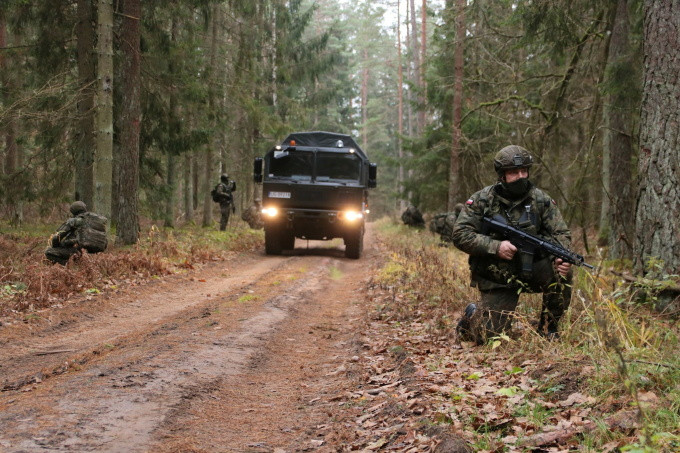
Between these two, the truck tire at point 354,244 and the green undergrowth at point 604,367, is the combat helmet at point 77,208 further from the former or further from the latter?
the truck tire at point 354,244

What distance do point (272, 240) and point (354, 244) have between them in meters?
2.35

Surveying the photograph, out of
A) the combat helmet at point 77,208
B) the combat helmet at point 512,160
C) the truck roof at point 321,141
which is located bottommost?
the combat helmet at point 77,208

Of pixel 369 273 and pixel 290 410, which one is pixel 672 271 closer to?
pixel 290 410

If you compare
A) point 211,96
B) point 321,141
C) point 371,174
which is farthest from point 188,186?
point 371,174

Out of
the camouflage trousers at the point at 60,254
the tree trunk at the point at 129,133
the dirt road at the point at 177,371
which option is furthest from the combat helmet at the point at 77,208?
the tree trunk at the point at 129,133

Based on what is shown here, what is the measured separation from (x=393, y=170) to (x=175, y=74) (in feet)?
128

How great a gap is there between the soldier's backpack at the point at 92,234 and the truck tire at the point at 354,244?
23.0 feet

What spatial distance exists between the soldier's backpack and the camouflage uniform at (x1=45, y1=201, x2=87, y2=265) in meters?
0.07

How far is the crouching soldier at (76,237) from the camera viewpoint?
9859 millimetres

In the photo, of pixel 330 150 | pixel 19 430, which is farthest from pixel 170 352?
pixel 330 150

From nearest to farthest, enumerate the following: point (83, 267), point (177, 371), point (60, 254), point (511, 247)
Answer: point (177, 371), point (511, 247), point (83, 267), point (60, 254)

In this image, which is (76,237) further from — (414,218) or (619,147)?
(414,218)

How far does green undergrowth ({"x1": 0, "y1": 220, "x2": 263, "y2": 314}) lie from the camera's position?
7.93 metres

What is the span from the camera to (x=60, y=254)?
32.3 feet
